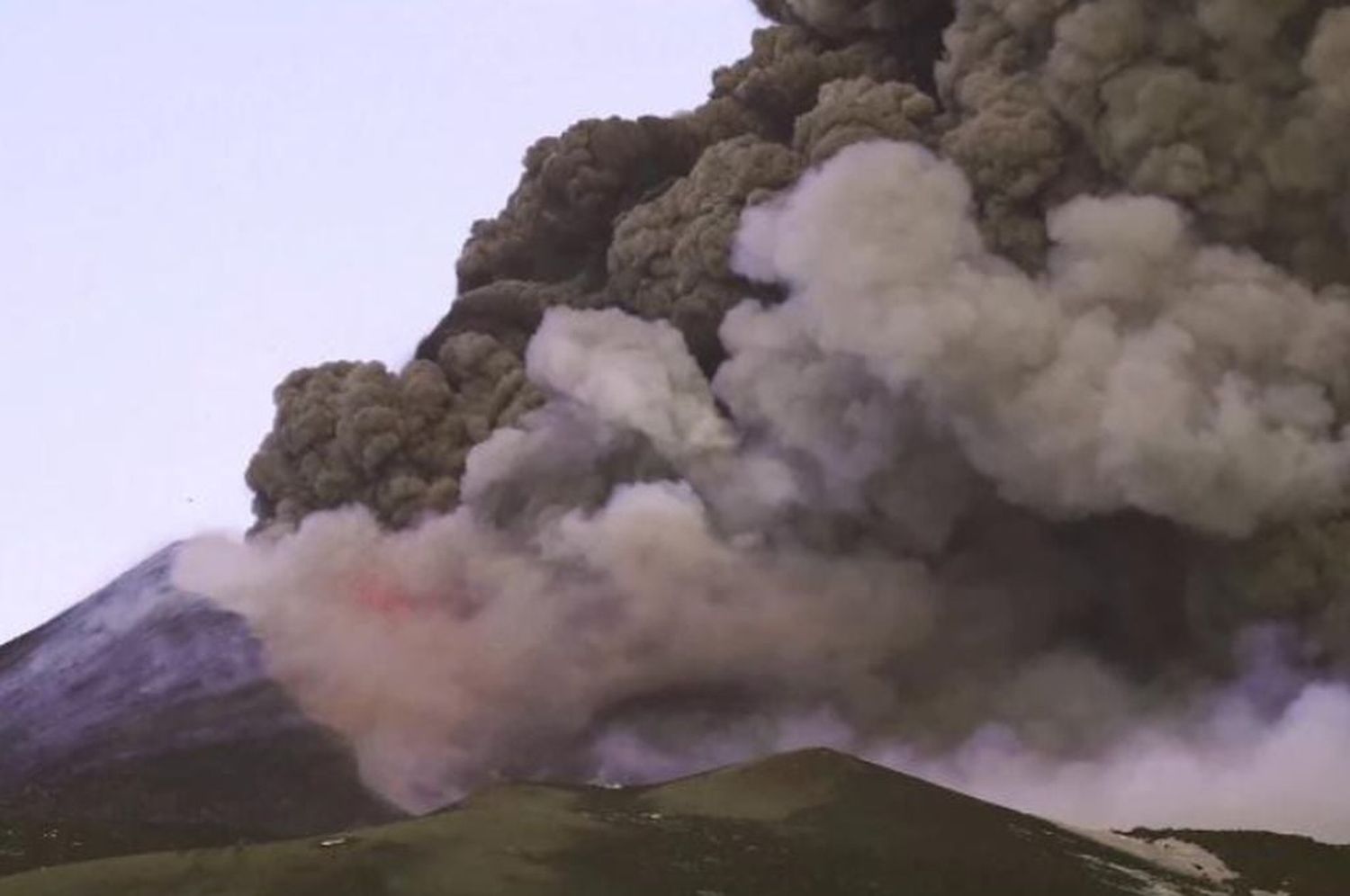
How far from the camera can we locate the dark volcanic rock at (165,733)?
142ft

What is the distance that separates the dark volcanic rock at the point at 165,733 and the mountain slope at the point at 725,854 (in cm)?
967

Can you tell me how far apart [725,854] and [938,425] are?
42.4 ft

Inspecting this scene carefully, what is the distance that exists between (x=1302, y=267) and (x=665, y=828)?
52.5ft

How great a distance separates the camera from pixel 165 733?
48.6m

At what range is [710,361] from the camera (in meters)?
44.2

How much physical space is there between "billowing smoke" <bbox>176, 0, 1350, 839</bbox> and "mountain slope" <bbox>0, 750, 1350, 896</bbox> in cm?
493

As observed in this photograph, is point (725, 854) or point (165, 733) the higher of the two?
point (165, 733)

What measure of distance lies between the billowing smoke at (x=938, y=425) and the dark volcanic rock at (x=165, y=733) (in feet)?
4.24

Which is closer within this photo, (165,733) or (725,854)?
(725,854)

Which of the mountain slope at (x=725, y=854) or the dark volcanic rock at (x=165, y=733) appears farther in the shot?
the dark volcanic rock at (x=165, y=733)

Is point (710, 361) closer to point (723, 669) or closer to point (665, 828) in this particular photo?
point (723, 669)

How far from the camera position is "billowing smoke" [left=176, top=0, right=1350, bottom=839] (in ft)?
124

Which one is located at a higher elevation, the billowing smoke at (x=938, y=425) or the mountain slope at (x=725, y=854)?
the billowing smoke at (x=938, y=425)

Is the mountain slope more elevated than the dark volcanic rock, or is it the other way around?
the dark volcanic rock
